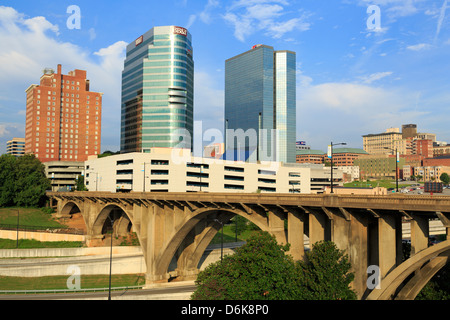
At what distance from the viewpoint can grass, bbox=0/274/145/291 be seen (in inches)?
2463

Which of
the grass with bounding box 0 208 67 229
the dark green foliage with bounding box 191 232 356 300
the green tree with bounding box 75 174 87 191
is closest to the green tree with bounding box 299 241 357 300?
the dark green foliage with bounding box 191 232 356 300

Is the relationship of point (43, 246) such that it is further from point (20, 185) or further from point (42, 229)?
point (20, 185)

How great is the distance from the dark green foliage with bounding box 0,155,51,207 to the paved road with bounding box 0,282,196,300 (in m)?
71.5

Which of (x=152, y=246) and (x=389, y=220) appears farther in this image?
(x=152, y=246)

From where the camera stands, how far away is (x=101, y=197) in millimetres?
80500

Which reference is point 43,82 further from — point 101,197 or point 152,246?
point 152,246

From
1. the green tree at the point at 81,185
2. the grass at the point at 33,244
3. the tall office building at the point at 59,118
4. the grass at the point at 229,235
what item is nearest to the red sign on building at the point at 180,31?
the tall office building at the point at 59,118

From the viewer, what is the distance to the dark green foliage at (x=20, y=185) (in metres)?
116

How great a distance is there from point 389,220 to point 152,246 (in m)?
42.6

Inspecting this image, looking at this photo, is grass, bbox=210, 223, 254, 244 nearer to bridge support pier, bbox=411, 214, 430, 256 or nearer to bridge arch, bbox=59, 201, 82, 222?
bridge arch, bbox=59, 201, 82, 222

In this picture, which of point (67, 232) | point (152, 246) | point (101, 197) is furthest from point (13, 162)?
point (152, 246)

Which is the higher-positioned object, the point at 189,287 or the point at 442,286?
the point at 442,286
